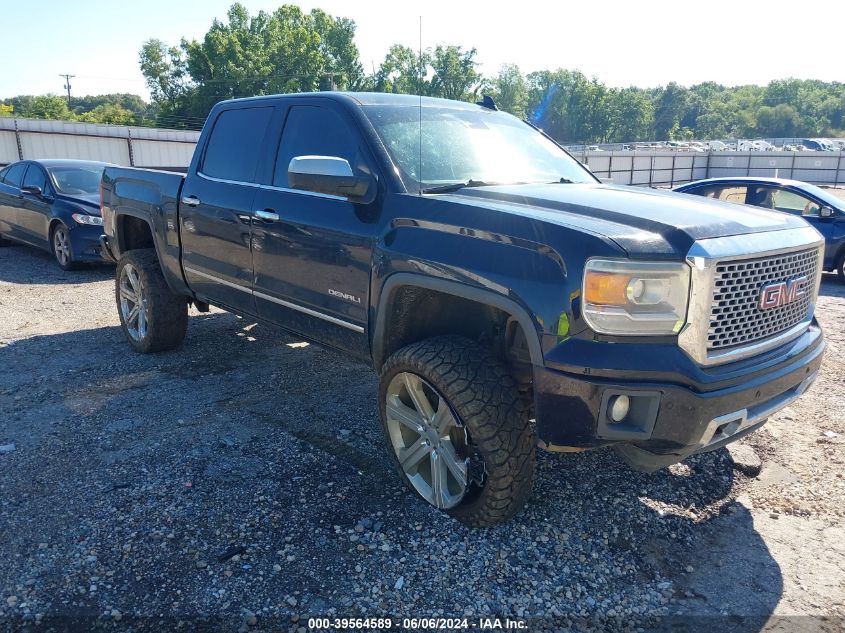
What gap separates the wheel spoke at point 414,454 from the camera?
3.25m

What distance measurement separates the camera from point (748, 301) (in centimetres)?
275

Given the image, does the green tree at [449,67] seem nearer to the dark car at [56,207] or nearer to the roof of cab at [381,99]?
the roof of cab at [381,99]

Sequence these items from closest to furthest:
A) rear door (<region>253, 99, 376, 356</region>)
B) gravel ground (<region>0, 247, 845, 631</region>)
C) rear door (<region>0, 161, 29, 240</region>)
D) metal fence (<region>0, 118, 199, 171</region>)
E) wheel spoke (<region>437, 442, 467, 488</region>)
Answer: gravel ground (<region>0, 247, 845, 631</region>) → wheel spoke (<region>437, 442, 467, 488</region>) → rear door (<region>253, 99, 376, 356</region>) → rear door (<region>0, 161, 29, 240</region>) → metal fence (<region>0, 118, 199, 171</region>)

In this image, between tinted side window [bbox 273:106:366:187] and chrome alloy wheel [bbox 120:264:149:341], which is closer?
tinted side window [bbox 273:106:366:187]

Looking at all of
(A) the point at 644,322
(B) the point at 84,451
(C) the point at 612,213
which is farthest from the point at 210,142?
(A) the point at 644,322

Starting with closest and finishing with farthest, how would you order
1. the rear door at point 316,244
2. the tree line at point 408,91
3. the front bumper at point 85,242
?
the rear door at point 316,244 < the front bumper at point 85,242 < the tree line at point 408,91

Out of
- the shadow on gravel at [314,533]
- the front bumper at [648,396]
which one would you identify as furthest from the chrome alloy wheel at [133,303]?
the front bumper at [648,396]

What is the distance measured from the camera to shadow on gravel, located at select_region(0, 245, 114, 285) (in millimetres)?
8969

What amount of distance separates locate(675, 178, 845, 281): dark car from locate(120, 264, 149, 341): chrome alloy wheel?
7.20 m

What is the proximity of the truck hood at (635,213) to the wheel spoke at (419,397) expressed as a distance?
90 centimetres

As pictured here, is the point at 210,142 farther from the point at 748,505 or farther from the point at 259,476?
the point at 748,505

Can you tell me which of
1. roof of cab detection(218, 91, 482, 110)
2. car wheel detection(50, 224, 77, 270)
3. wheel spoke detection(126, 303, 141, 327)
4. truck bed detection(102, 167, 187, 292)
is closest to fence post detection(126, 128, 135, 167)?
car wheel detection(50, 224, 77, 270)

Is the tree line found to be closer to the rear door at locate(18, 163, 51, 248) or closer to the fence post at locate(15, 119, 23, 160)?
the rear door at locate(18, 163, 51, 248)

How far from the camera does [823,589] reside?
2.75m
